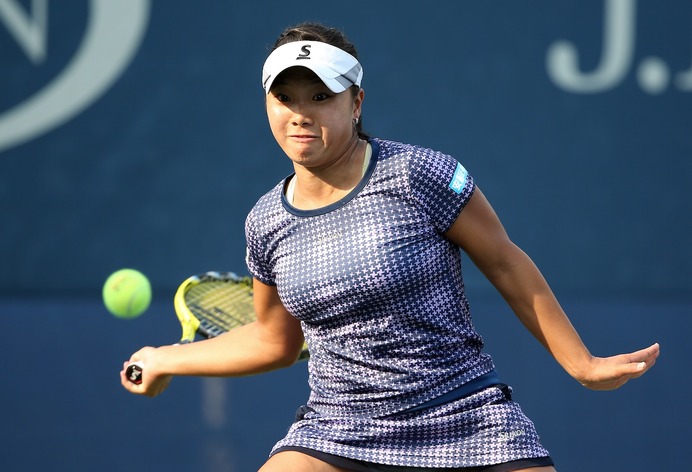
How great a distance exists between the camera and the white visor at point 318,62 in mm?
2436

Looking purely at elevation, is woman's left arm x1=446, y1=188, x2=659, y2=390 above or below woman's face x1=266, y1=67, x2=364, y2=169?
below

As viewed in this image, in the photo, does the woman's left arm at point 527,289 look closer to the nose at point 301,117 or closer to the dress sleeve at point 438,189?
the dress sleeve at point 438,189

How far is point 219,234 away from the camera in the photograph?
676 centimetres

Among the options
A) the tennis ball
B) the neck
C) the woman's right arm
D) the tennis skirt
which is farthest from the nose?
the tennis ball

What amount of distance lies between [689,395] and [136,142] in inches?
128

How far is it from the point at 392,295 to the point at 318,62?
1.59ft

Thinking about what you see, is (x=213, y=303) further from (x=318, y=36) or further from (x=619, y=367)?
(x=619, y=367)

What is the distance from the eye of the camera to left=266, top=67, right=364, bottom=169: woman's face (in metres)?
2.47

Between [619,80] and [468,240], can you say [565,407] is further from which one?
[468,240]

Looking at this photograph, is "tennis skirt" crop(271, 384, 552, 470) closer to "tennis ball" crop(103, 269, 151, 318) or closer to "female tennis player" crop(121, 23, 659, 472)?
"female tennis player" crop(121, 23, 659, 472)

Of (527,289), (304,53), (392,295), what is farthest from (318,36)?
(527,289)

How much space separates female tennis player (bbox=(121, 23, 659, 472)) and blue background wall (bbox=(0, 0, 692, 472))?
4182 mm

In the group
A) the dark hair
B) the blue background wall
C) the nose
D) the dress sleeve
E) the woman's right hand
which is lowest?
the woman's right hand

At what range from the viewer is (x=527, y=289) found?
249cm
